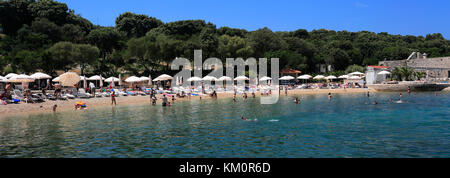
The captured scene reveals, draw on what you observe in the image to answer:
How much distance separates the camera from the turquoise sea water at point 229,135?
12.4m

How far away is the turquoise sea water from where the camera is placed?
1245cm

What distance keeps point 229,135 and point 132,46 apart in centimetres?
4420

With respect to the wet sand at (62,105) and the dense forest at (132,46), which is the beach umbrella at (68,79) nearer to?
the wet sand at (62,105)

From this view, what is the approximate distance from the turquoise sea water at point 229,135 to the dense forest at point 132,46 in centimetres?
3022

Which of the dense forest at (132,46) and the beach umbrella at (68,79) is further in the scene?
the dense forest at (132,46)

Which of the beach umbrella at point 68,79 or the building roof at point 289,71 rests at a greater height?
the building roof at point 289,71

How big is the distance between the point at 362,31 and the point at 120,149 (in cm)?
11795

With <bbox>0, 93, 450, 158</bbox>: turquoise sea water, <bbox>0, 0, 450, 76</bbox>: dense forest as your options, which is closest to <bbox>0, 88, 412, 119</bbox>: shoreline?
<bbox>0, 93, 450, 158</bbox>: turquoise sea water

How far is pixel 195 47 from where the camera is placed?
59250mm

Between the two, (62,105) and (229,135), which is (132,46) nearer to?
(62,105)

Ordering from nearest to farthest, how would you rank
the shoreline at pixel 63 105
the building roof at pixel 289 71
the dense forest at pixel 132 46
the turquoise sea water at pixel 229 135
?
1. the turquoise sea water at pixel 229 135
2. the shoreline at pixel 63 105
3. the dense forest at pixel 132 46
4. the building roof at pixel 289 71

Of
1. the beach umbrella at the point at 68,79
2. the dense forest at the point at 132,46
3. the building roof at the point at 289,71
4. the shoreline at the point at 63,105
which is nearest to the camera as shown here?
the shoreline at the point at 63,105

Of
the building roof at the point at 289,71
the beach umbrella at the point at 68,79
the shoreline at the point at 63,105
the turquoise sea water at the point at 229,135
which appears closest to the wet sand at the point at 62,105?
the shoreline at the point at 63,105

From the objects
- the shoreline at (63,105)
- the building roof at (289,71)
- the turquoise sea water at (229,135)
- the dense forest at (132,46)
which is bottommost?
the turquoise sea water at (229,135)
